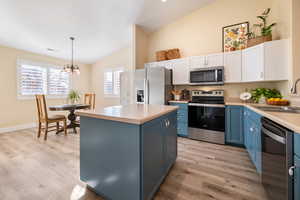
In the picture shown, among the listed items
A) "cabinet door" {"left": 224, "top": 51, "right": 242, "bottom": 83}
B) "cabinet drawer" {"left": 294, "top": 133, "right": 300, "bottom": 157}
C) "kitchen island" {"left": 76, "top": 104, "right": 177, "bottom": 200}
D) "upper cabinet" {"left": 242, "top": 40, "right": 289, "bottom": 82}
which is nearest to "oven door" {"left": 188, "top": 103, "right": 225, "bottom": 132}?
"cabinet door" {"left": 224, "top": 51, "right": 242, "bottom": 83}

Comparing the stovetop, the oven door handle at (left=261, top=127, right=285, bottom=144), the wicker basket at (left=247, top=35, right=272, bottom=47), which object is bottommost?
the oven door handle at (left=261, top=127, right=285, bottom=144)

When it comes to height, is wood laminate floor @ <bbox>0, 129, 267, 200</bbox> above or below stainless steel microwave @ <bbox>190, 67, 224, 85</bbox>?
below

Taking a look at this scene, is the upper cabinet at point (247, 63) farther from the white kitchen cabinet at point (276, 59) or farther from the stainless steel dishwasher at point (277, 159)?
the stainless steel dishwasher at point (277, 159)

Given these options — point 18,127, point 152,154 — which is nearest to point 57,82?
point 18,127

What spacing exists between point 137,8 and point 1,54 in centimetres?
404

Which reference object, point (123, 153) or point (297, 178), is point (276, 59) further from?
point (123, 153)

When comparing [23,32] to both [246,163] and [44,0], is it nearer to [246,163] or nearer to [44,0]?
[44,0]

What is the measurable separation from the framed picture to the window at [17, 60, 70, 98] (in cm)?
558

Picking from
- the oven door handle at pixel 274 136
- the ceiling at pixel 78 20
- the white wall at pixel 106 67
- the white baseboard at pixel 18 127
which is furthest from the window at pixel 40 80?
the oven door handle at pixel 274 136

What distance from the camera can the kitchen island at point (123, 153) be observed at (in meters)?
1.15

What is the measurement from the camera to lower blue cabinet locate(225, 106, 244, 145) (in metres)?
2.64

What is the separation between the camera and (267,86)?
2.81 m

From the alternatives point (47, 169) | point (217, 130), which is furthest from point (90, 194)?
point (217, 130)

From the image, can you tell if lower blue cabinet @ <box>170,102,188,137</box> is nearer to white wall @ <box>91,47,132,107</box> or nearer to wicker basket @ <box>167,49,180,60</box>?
wicker basket @ <box>167,49,180,60</box>
